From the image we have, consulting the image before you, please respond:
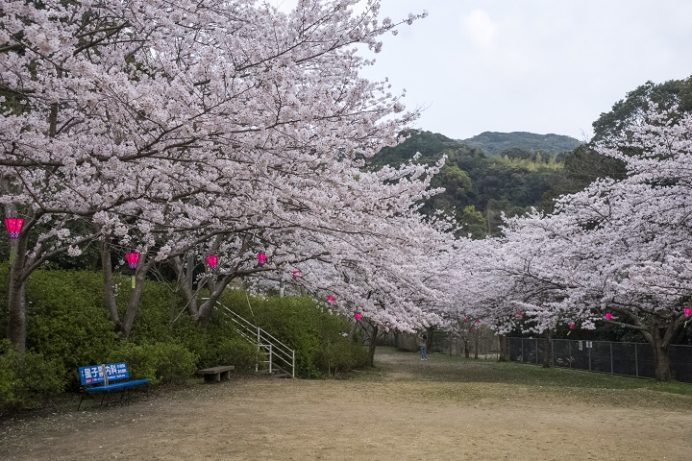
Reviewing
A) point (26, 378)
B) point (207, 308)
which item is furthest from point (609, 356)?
point (26, 378)

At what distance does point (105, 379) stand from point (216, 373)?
3922 mm

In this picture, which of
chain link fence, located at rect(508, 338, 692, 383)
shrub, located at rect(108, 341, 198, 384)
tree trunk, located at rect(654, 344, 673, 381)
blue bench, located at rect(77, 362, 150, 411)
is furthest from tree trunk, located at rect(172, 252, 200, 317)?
chain link fence, located at rect(508, 338, 692, 383)

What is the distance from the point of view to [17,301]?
26.8 feet

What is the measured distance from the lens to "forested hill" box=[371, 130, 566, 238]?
48375 mm

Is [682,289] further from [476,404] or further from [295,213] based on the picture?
[295,213]

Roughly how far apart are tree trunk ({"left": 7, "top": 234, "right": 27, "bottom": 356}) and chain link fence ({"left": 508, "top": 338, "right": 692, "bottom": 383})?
59.1 feet

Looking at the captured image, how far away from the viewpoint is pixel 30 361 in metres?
7.98

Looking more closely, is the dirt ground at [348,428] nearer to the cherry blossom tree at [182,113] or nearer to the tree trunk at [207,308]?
the cherry blossom tree at [182,113]

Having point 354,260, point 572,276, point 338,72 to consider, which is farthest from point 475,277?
point 338,72

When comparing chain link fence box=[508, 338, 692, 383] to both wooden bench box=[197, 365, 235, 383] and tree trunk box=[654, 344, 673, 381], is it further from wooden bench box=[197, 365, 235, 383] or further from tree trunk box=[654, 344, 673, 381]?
wooden bench box=[197, 365, 235, 383]

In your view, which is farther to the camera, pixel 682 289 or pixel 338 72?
pixel 682 289

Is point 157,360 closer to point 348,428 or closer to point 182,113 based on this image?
point 348,428

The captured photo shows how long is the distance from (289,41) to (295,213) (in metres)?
1.97

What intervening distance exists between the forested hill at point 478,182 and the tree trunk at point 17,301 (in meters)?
39.1
